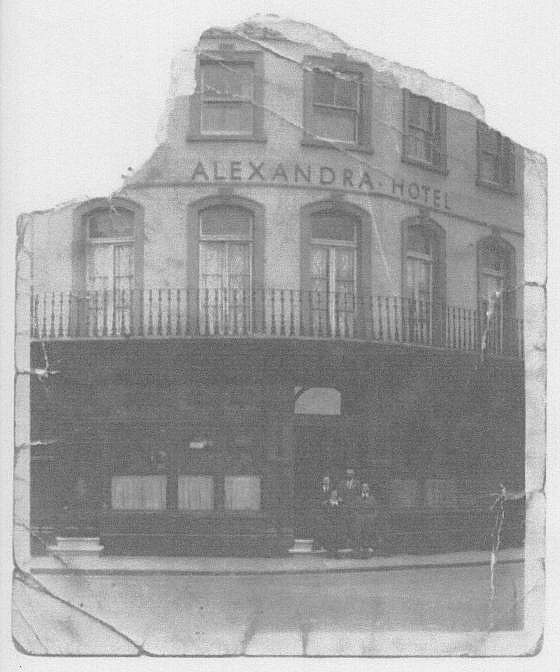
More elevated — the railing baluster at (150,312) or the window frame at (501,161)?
the window frame at (501,161)

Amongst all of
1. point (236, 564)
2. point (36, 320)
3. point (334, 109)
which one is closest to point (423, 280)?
point (334, 109)

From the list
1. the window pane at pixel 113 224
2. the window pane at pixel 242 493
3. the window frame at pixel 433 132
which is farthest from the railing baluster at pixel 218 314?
the window frame at pixel 433 132

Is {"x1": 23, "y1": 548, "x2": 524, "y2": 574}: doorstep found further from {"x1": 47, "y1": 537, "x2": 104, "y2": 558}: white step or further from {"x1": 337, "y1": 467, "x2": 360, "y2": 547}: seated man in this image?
{"x1": 337, "y1": 467, "x2": 360, "y2": 547}: seated man

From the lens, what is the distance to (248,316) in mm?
6180

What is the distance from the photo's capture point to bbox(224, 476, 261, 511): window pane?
20.3 feet

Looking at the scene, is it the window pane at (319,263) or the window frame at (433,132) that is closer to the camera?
the window pane at (319,263)

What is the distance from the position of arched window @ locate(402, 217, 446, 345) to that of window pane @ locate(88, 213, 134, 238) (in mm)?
1732

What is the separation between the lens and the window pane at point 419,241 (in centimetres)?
641

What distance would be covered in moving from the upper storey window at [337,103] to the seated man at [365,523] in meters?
2.19

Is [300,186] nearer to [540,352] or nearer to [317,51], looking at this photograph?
[317,51]

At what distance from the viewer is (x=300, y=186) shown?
6254mm

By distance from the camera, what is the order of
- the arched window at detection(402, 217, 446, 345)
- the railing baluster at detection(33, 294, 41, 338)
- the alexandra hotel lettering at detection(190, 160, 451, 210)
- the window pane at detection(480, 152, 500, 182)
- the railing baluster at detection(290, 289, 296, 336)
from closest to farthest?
the railing baluster at detection(290, 289, 296, 336)
the alexandra hotel lettering at detection(190, 160, 451, 210)
the arched window at detection(402, 217, 446, 345)
the railing baluster at detection(33, 294, 41, 338)
the window pane at detection(480, 152, 500, 182)

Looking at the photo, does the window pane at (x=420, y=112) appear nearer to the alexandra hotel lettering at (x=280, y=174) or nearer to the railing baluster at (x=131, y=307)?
the alexandra hotel lettering at (x=280, y=174)

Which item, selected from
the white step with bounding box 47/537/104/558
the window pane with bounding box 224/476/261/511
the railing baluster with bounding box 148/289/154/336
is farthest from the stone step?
the railing baluster with bounding box 148/289/154/336
